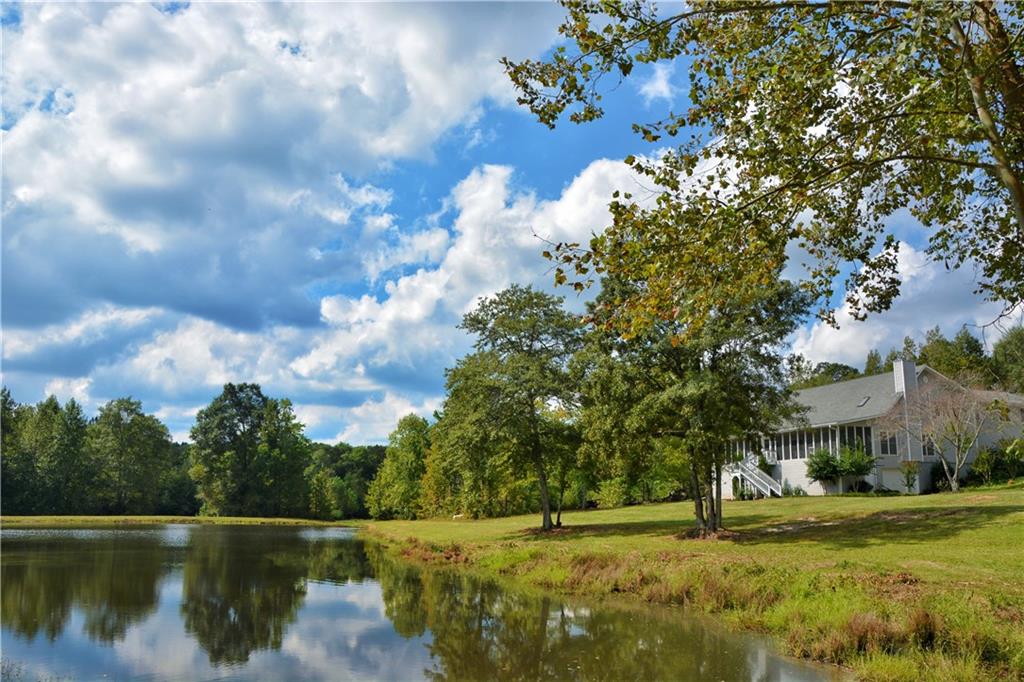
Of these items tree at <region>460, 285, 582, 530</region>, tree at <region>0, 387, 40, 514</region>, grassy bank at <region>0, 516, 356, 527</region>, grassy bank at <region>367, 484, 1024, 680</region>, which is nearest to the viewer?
grassy bank at <region>367, 484, 1024, 680</region>

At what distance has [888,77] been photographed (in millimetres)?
8750

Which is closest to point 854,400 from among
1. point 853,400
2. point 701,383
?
point 853,400

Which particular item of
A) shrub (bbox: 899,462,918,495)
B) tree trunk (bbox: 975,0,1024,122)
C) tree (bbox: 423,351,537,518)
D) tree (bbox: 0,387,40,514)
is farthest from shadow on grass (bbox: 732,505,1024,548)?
tree (bbox: 0,387,40,514)

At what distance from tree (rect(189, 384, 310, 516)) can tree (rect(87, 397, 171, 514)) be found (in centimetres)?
501

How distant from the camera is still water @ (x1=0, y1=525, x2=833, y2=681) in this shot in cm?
1183

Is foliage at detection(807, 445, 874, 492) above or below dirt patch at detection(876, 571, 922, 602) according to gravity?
above

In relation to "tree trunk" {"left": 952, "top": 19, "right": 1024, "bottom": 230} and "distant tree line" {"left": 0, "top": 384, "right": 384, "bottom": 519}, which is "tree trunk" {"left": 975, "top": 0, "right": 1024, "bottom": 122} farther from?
"distant tree line" {"left": 0, "top": 384, "right": 384, "bottom": 519}

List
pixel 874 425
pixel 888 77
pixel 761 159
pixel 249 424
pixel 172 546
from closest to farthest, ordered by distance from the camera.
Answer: pixel 888 77, pixel 761 159, pixel 172 546, pixel 874 425, pixel 249 424

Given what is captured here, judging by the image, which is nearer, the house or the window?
the house

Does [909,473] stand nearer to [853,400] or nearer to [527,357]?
[853,400]

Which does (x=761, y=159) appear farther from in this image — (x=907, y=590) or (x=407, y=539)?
(x=407, y=539)

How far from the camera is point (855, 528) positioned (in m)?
25.1

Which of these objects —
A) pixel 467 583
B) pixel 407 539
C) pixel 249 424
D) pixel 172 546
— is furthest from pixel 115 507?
pixel 467 583

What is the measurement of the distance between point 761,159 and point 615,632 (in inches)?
373
